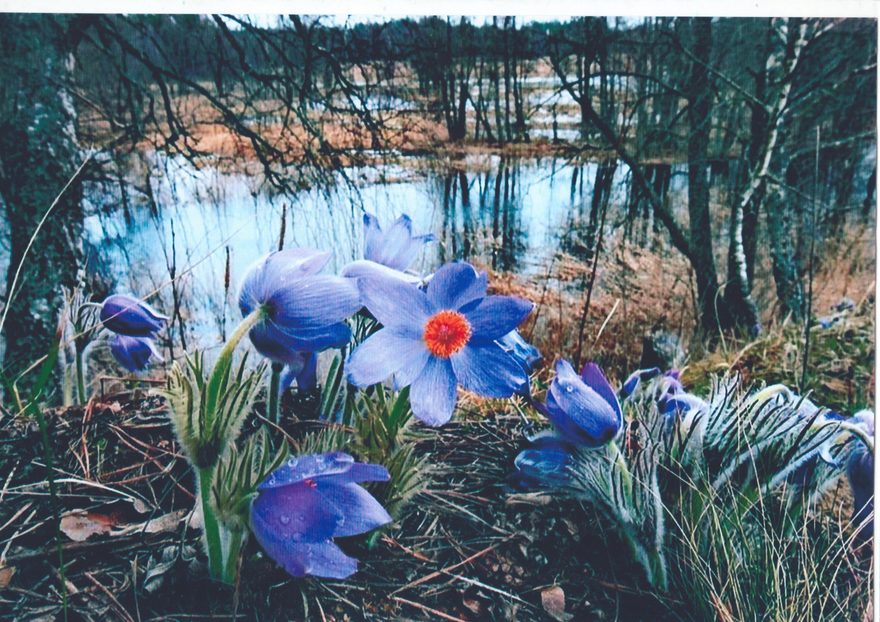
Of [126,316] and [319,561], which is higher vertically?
[126,316]

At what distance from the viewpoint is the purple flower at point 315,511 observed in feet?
3.35

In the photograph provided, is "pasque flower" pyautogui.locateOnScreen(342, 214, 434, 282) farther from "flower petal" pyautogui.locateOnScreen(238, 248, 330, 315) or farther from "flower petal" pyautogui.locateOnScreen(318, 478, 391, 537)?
"flower petal" pyautogui.locateOnScreen(318, 478, 391, 537)

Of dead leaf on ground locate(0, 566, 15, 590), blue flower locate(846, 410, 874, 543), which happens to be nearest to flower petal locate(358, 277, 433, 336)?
dead leaf on ground locate(0, 566, 15, 590)

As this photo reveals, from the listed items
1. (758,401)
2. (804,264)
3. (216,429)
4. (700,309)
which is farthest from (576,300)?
(216,429)

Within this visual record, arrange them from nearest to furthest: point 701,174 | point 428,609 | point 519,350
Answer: point 428,609 < point 519,350 < point 701,174

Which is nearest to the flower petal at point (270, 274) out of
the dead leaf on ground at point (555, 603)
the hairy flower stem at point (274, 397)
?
the hairy flower stem at point (274, 397)

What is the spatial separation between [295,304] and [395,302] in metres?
0.16

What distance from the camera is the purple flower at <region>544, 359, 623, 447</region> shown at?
1157 mm

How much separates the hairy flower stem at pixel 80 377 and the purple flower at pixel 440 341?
524 millimetres

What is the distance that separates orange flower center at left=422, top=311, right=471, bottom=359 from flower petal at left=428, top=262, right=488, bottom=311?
0.02 metres

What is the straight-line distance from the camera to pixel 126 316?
1.29 metres

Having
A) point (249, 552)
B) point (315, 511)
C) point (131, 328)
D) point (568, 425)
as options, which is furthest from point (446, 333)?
point (131, 328)

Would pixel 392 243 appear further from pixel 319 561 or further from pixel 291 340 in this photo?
pixel 319 561

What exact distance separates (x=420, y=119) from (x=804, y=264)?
0.86 metres
